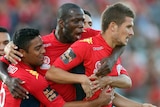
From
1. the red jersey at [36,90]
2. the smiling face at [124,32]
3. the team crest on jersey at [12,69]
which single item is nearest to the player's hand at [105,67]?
the smiling face at [124,32]

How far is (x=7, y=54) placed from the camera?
22.0ft

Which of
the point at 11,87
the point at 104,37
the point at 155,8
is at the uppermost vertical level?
the point at 104,37

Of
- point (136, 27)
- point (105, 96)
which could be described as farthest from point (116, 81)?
point (136, 27)

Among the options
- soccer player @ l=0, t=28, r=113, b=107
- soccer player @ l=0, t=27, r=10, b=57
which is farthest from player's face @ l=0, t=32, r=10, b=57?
soccer player @ l=0, t=28, r=113, b=107

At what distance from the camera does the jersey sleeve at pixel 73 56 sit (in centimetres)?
A: 631

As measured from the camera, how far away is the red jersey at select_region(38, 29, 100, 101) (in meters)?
6.60

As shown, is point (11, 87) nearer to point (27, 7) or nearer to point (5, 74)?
point (5, 74)

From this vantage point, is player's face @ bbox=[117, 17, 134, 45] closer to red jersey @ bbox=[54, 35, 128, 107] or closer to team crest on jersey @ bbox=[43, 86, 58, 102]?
red jersey @ bbox=[54, 35, 128, 107]

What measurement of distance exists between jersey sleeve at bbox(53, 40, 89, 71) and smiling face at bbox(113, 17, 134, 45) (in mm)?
319

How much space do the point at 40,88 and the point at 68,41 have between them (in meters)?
0.60

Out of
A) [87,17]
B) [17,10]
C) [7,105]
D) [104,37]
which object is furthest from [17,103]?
[17,10]

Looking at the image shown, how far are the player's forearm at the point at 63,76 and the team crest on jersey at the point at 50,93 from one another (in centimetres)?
16

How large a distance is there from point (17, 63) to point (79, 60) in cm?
68

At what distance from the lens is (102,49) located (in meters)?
6.47
